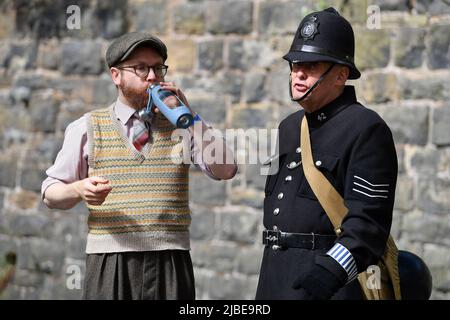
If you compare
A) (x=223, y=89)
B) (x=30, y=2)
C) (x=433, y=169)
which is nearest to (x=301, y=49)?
(x=433, y=169)

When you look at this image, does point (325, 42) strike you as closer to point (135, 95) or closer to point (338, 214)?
point (338, 214)

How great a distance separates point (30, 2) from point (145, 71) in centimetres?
389

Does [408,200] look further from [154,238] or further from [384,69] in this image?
[154,238]

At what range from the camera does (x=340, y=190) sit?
138 inches

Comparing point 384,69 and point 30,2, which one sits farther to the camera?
point 30,2

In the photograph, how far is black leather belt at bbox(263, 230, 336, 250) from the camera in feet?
11.5

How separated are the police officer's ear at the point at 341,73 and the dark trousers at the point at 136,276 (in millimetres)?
976

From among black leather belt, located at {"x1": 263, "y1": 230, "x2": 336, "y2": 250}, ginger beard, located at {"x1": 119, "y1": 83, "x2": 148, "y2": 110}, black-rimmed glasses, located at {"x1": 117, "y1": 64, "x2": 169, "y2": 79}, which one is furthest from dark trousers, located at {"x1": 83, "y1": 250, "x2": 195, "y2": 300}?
black-rimmed glasses, located at {"x1": 117, "y1": 64, "x2": 169, "y2": 79}

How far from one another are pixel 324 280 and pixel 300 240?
10.8 inches

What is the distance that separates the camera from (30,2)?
7488 millimetres

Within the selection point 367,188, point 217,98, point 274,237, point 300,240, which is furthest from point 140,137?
point 217,98

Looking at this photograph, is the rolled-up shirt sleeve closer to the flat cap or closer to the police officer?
the flat cap

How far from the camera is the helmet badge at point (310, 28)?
3586mm

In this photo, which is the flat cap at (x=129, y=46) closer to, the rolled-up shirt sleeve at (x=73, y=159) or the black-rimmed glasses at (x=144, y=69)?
the black-rimmed glasses at (x=144, y=69)
